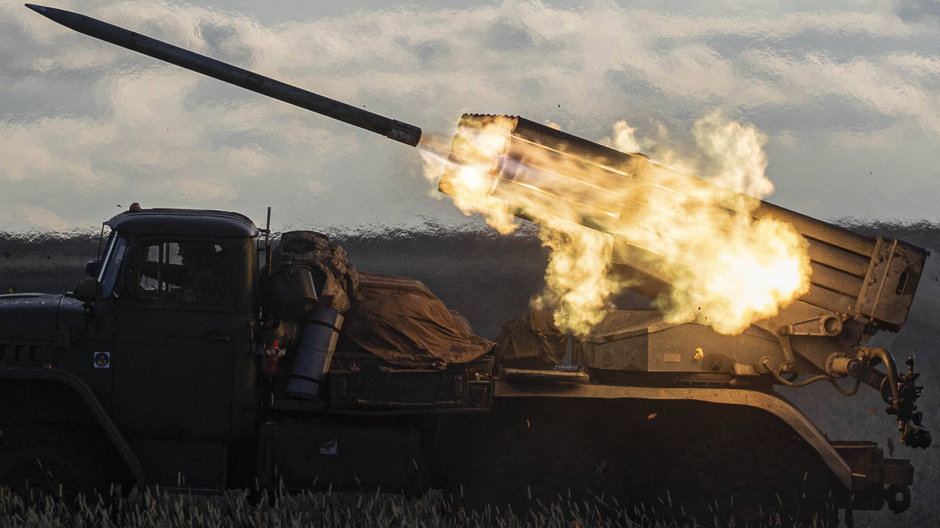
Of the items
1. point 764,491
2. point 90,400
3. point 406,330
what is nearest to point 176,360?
point 90,400

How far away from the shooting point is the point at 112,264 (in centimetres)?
1001

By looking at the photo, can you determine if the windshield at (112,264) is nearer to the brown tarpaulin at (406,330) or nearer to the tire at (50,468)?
the tire at (50,468)

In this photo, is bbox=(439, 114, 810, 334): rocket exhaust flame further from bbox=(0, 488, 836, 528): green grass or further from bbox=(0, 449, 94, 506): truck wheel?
bbox=(0, 449, 94, 506): truck wheel

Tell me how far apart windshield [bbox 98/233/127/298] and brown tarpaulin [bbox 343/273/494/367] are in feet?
6.95

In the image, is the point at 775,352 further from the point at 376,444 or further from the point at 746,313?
the point at 376,444

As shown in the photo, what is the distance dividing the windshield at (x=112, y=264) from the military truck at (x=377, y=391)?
0.03 meters

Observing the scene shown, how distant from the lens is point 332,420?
10.1 meters

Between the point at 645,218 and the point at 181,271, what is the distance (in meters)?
4.31

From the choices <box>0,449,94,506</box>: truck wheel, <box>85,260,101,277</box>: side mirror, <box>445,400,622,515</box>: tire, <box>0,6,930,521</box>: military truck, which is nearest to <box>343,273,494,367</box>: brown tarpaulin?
<box>0,6,930,521</box>: military truck

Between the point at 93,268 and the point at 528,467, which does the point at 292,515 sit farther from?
the point at 93,268

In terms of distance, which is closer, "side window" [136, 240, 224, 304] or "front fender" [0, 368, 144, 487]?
"front fender" [0, 368, 144, 487]

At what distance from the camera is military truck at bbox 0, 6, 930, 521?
9828mm

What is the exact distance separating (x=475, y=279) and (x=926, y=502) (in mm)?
27359

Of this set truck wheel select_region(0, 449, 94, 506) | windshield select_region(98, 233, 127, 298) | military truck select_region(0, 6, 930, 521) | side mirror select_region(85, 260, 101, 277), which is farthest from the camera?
side mirror select_region(85, 260, 101, 277)
